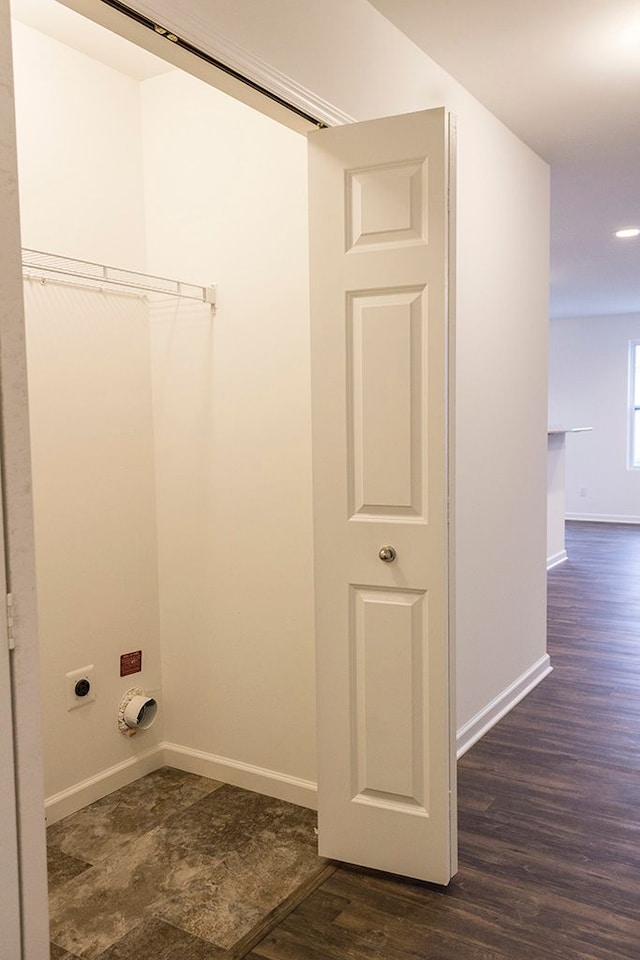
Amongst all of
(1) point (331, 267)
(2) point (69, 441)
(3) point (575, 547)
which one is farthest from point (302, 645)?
(3) point (575, 547)

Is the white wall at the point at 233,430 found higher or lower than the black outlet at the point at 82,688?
higher

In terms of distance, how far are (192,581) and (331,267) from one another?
1.41m

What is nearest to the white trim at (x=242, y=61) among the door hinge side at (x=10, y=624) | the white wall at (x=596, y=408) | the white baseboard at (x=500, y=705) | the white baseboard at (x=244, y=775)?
the door hinge side at (x=10, y=624)

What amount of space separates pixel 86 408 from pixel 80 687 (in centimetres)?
102

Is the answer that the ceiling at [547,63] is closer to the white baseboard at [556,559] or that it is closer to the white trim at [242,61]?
the white trim at [242,61]

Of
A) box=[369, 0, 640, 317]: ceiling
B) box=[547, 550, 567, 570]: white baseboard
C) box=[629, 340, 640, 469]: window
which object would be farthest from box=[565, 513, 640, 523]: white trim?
box=[369, 0, 640, 317]: ceiling

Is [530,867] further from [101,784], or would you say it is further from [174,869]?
[101,784]

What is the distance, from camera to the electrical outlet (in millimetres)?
2922

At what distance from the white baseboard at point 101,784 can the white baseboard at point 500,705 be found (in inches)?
49.3

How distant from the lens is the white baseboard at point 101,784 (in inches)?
113

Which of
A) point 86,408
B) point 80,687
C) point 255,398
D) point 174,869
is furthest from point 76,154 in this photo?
point 174,869

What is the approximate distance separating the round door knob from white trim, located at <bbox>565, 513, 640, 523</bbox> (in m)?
8.79

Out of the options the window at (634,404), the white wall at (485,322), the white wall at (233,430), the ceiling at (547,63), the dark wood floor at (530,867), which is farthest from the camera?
the window at (634,404)

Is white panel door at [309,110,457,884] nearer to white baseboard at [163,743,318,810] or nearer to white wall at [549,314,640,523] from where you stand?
white baseboard at [163,743,318,810]
